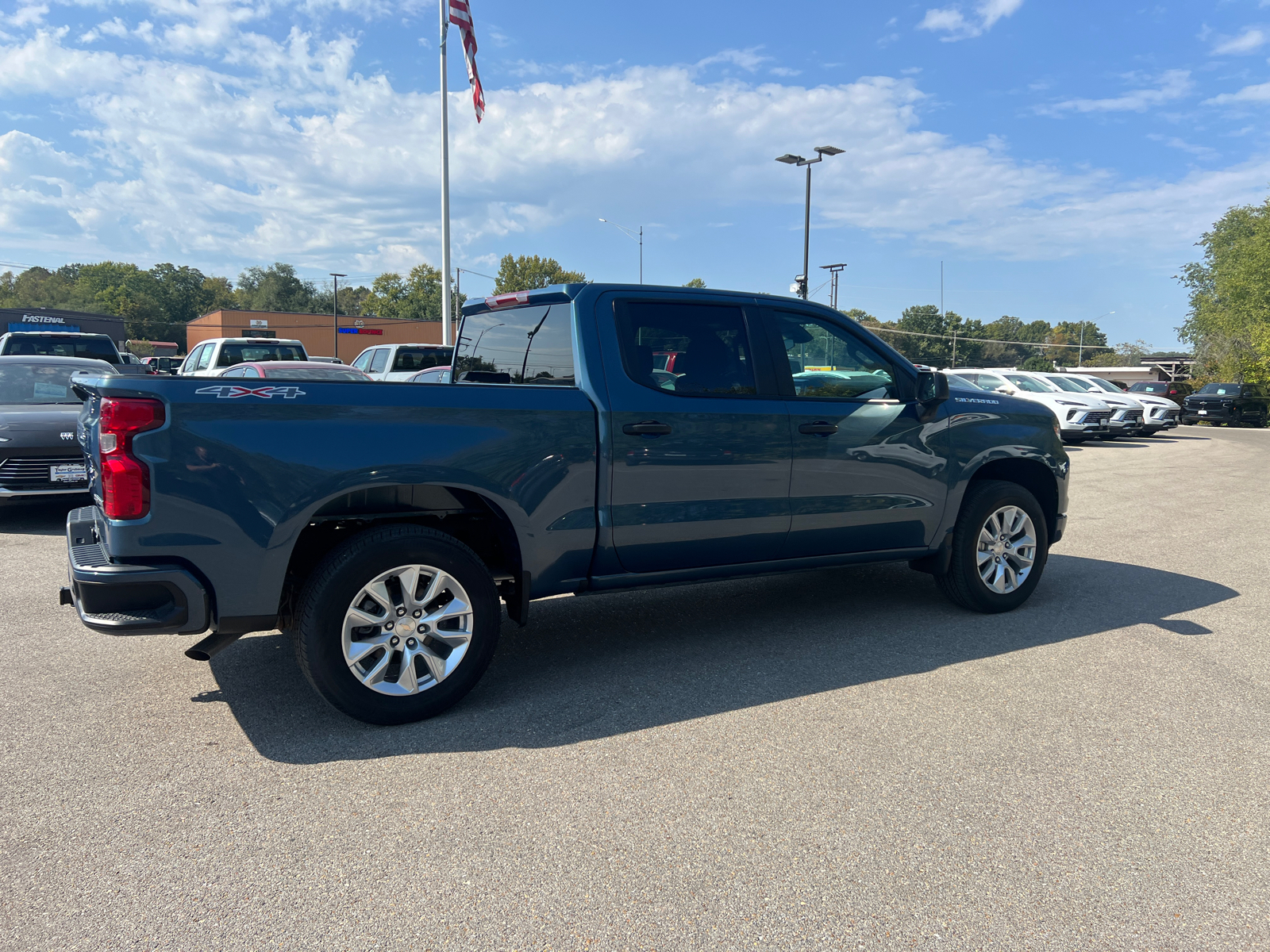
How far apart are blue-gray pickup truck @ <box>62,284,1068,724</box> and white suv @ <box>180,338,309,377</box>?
47.3ft

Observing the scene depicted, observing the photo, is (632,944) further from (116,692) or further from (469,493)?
(116,692)

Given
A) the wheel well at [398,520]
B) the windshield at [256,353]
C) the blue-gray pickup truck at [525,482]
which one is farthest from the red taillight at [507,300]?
the windshield at [256,353]

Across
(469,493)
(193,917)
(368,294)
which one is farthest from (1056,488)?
(368,294)

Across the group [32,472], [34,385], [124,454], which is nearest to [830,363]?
[124,454]

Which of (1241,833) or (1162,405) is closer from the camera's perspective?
(1241,833)

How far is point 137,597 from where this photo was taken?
3.38 m

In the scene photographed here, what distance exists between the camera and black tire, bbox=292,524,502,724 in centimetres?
362

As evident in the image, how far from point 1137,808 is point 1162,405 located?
24520 mm

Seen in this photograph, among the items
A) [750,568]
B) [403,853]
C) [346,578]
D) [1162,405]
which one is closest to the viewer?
[403,853]

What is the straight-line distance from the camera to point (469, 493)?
404cm

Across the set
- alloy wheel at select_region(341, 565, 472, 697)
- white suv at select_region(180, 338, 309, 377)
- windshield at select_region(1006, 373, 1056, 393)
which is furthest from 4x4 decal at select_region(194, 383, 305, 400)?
windshield at select_region(1006, 373, 1056, 393)

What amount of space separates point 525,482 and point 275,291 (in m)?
132

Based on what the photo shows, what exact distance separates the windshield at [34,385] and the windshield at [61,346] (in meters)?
5.43

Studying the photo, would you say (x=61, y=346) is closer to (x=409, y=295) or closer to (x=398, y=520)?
(x=398, y=520)
